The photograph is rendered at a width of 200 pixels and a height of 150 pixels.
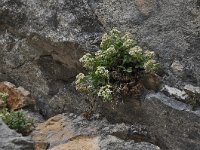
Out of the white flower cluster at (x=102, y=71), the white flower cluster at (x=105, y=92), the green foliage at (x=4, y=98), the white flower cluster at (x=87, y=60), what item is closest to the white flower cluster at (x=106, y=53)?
the white flower cluster at (x=87, y=60)

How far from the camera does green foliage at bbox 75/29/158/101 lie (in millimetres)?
6234

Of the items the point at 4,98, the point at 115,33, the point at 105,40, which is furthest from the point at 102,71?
the point at 4,98

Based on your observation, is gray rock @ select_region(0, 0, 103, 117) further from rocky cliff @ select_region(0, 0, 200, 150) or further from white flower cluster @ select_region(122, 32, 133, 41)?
white flower cluster @ select_region(122, 32, 133, 41)

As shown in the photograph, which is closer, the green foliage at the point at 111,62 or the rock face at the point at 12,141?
the rock face at the point at 12,141

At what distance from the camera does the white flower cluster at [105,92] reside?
617 centimetres

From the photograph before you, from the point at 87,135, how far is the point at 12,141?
1111mm

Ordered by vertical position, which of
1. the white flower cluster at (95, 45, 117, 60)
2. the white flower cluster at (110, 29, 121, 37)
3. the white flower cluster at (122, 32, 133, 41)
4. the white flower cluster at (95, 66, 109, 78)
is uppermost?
the white flower cluster at (110, 29, 121, 37)

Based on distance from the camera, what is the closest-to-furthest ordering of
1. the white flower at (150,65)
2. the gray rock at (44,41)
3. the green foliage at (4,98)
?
the white flower at (150,65), the green foliage at (4,98), the gray rock at (44,41)

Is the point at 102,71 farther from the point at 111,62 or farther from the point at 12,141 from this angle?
the point at 12,141

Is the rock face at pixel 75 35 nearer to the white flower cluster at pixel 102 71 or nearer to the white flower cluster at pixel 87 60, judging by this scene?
the white flower cluster at pixel 87 60

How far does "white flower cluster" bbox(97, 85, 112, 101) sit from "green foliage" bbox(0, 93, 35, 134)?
115cm

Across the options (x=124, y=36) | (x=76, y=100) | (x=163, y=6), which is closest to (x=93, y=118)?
(x=76, y=100)

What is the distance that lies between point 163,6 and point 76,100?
192 centimetres

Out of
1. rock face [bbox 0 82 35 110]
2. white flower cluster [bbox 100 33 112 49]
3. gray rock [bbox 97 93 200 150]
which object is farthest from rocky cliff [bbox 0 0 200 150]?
white flower cluster [bbox 100 33 112 49]
